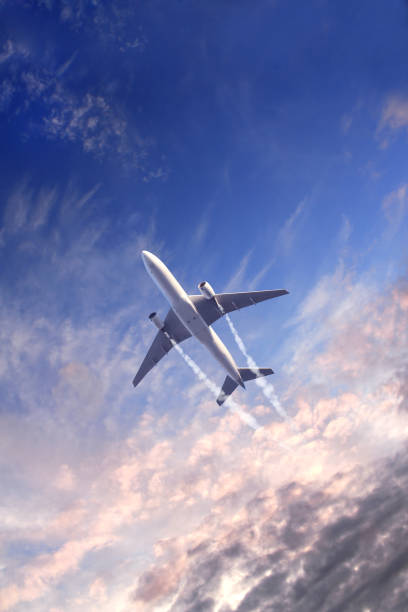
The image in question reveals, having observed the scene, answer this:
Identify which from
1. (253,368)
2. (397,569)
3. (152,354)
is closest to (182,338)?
(152,354)

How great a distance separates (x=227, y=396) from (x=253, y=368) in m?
11.1

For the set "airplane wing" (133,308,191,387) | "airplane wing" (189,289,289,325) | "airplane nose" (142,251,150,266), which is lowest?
"airplane wing" (189,289,289,325)

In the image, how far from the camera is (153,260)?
4528 centimetres

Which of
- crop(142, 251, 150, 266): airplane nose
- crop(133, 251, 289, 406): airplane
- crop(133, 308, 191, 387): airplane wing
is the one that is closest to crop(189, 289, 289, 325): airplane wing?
crop(133, 251, 289, 406): airplane

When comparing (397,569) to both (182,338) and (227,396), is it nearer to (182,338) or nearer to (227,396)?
(227,396)

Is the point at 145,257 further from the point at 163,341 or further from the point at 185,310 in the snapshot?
the point at 163,341

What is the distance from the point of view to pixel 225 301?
181ft

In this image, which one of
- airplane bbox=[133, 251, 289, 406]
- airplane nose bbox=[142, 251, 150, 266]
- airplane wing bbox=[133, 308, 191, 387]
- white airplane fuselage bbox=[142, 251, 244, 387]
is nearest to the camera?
airplane nose bbox=[142, 251, 150, 266]

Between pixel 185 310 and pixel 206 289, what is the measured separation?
5804 millimetres

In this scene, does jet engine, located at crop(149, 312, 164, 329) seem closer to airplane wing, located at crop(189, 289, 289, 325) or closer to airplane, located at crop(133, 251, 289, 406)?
airplane, located at crop(133, 251, 289, 406)

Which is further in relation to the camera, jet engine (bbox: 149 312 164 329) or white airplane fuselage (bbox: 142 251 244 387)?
jet engine (bbox: 149 312 164 329)

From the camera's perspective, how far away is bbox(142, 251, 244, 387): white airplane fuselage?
45656mm

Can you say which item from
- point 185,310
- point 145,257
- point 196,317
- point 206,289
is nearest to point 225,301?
point 206,289

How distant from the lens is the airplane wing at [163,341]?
2296 inches
